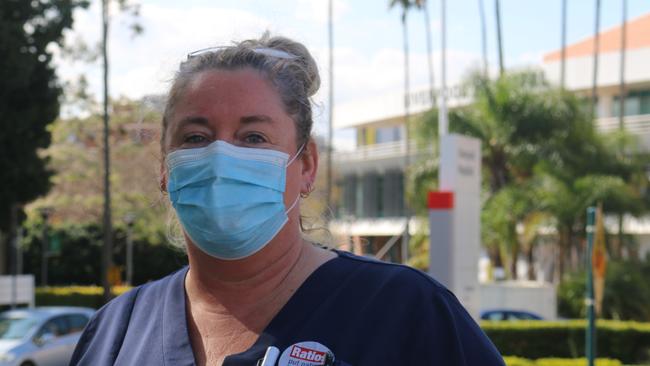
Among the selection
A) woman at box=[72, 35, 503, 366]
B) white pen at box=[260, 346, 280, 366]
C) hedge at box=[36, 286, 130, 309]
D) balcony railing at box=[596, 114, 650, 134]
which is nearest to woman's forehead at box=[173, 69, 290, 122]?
woman at box=[72, 35, 503, 366]

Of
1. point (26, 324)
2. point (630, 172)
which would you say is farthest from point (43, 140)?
point (630, 172)

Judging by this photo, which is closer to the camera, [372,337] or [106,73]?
[372,337]

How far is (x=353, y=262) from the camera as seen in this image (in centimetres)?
238

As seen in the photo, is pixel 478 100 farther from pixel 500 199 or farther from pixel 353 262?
pixel 353 262

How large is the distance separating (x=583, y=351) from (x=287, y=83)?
2291 cm

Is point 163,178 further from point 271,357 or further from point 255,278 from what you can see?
point 271,357

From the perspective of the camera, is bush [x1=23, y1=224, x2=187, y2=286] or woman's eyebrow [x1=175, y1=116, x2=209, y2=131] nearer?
woman's eyebrow [x1=175, y1=116, x2=209, y2=131]

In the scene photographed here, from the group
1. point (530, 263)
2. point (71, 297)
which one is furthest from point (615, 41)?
point (71, 297)

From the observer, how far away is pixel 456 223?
14539mm

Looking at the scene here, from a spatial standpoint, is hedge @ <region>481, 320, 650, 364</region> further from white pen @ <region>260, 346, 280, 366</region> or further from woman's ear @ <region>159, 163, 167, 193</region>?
white pen @ <region>260, 346, 280, 366</region>

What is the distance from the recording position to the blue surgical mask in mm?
2414

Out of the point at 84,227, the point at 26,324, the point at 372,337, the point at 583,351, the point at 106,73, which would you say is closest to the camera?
the point at 372,337

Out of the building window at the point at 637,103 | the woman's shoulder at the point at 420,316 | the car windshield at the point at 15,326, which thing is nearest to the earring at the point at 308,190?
the woman's shoulder at the point at 420,316

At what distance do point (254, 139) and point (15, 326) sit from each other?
18.3 m
